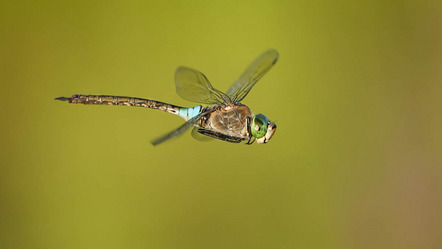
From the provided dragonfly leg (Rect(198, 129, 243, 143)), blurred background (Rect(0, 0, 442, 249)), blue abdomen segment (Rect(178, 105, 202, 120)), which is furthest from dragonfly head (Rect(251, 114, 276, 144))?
blurred background (Rect(0, 0, 442, 249))

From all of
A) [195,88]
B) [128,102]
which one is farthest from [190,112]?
[128,102]

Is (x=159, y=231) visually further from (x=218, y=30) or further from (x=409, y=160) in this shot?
(x=409, y=160)

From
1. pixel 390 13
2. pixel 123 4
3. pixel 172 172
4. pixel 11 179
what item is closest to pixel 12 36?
pixel 123 4

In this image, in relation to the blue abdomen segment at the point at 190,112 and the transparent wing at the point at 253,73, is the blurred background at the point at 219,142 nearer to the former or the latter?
the blue abdomen segment at the point at 190,112

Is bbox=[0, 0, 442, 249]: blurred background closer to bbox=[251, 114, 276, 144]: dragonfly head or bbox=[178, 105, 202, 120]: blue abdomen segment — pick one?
bbox=[178, 105, 202, 120]: blue abdomen segment

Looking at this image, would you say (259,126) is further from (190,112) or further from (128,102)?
(128,102)

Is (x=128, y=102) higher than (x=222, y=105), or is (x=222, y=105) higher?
(x=222, y=105)

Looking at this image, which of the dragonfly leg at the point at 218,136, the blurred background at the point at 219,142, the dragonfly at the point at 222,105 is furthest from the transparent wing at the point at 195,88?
the blurred background at the point at 219,142
